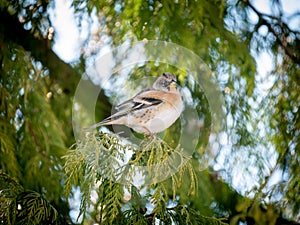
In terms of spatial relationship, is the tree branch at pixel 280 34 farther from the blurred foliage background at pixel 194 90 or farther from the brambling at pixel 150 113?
the brambling at pixel 150 113

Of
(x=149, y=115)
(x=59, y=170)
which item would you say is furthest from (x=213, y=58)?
(x=149, y=115)

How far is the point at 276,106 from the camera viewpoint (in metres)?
2.18

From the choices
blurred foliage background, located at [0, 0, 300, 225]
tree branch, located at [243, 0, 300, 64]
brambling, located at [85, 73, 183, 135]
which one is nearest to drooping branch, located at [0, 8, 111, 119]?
blurred foliage background, located at [0, 0, 300, 225]

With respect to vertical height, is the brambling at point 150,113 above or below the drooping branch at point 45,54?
below

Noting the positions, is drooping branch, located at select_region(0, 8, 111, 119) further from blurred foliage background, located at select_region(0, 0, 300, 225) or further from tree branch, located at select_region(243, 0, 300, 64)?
tree branch, located at select_region(243, 0, 300, 64)

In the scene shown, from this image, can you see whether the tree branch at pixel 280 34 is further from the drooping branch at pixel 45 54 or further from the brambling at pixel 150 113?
the brambling at pixel 150 113

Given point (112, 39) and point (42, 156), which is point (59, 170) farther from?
point (112, 39)

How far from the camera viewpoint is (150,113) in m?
1.43

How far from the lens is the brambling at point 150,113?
56.0 inches

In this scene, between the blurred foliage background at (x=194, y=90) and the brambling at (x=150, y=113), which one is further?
the blurred foliage background at (x=194, y=90)

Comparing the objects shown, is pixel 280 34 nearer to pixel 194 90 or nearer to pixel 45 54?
pixel 194 90

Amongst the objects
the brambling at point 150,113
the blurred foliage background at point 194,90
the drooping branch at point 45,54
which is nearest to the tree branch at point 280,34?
the blurred foliage background at point 194,90

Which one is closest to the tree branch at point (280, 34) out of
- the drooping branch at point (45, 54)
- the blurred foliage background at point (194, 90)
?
the blurred foliage background at point (194, 90)

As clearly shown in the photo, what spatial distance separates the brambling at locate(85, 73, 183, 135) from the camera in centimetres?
142
